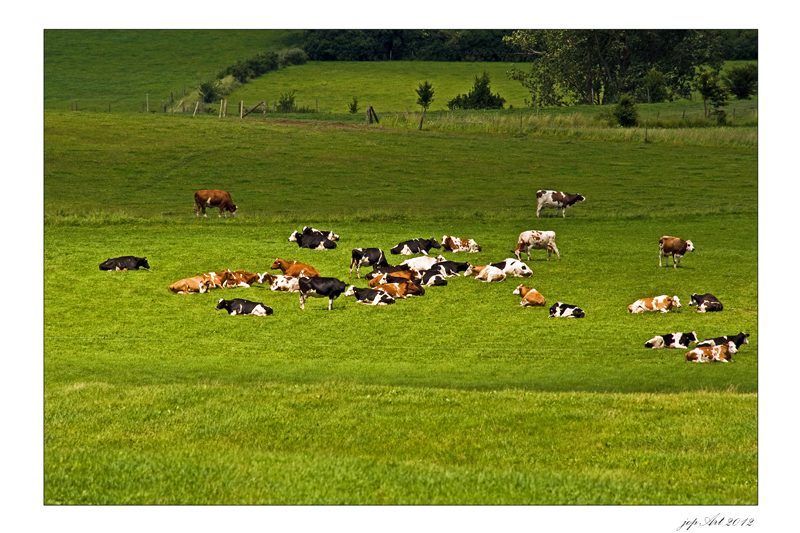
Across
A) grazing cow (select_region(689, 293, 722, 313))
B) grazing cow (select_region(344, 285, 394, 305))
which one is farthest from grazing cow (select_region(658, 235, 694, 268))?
grazing cow (select_region(344, 285, 394, 305))

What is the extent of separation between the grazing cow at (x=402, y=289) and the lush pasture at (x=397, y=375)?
1.00 feet

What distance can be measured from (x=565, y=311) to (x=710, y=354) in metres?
4.25

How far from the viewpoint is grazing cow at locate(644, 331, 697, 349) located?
17.9m

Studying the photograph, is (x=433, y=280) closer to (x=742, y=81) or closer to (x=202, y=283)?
(x=202, y=283)

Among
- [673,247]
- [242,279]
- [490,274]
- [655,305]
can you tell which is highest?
[673,247]

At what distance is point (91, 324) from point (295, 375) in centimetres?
664

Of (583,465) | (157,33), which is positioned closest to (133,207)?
(583,465)

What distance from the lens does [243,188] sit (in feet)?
168

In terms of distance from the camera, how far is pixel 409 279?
23.1 metres

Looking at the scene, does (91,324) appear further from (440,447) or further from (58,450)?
(440,447)

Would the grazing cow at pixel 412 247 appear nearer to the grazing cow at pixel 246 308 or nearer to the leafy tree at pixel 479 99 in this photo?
the grazing cow at pixel 246 308

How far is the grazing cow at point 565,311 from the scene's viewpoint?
20438 millimetres

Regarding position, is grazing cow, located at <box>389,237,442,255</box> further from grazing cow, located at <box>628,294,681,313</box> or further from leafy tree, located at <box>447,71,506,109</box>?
leafy tree, located at <box>447,71,506,109</box>

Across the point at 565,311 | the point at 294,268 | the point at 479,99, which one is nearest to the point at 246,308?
the point at 294,268
